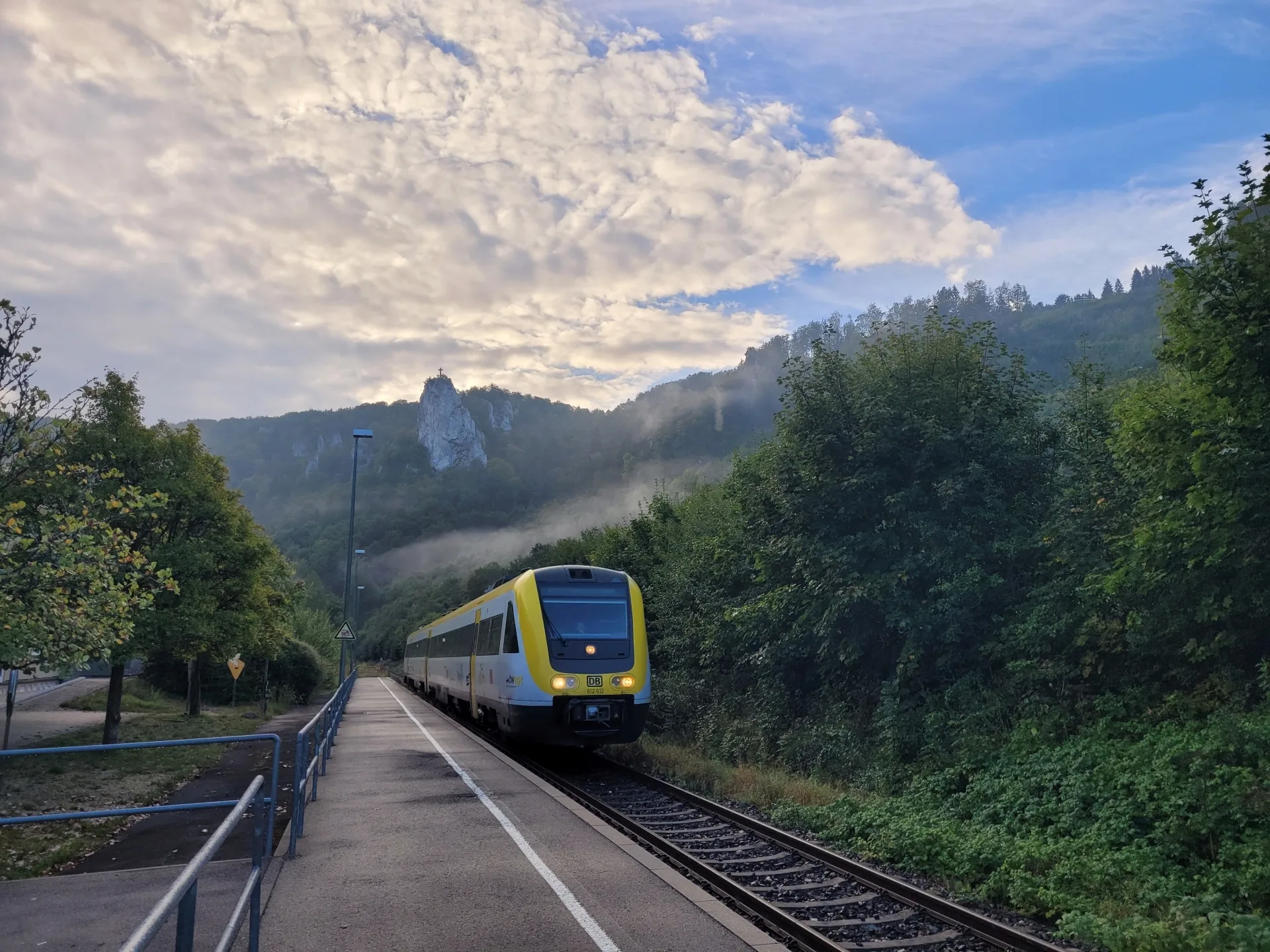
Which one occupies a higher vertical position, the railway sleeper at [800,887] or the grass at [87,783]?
the railway sleeper at [800,887]

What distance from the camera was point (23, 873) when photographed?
8609mm

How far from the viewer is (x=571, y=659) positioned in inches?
568

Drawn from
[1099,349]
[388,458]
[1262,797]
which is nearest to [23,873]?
[1262,797]

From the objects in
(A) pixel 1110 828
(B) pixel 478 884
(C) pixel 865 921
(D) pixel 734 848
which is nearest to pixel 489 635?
(D) pixel 734 848

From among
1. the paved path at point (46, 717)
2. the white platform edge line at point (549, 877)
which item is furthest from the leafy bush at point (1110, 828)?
the paved path at point (46, 717)

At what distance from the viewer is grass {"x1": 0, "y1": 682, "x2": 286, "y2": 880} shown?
955cm

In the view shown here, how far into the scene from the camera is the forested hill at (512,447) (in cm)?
8900

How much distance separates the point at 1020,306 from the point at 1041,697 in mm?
141964

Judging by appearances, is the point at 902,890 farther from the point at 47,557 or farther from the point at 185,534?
the point at 185,534

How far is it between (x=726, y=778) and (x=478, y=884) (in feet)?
24.7

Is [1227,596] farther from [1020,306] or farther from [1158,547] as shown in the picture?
[1020,306]

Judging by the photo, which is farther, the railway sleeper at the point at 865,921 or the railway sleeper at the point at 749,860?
the railway sleeper at the point at 749,860

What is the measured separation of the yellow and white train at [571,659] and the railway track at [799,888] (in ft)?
7.48

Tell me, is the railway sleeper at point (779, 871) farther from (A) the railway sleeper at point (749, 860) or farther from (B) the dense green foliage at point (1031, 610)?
(B) the dense green foliage at point (1031, 610)
